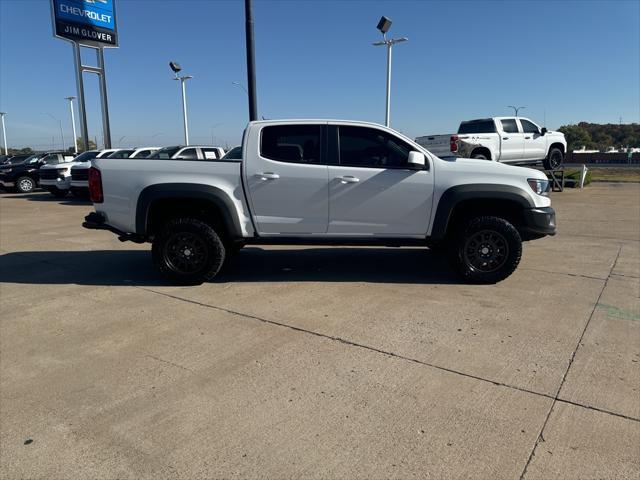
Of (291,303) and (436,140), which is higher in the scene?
(436,140)

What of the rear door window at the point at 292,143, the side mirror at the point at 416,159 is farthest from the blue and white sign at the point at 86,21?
the side mirror at the point at 416,159

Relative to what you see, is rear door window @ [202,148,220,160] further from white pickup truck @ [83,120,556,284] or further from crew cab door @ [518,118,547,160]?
crew cab door @ [518,118,547,160]

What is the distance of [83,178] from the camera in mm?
15820

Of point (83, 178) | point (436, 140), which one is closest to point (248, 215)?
point (436, 140)

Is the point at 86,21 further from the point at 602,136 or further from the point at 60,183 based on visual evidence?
the point at 602,136

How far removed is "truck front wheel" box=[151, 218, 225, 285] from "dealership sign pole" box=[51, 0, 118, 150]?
934 inches

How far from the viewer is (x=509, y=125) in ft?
47.4

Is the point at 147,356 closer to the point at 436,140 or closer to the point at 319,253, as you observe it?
the point at 319,253

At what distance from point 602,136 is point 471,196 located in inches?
5602

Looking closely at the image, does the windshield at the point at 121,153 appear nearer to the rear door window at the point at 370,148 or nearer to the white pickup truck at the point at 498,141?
the white pickup truck at the point at 498,141

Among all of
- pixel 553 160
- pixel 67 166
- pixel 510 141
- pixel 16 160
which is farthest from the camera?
pixel 16 160

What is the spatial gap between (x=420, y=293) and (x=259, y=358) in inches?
91.3

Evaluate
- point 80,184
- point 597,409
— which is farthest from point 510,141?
point 80,184

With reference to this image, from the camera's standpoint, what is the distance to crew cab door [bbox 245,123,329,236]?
17.8 feet
